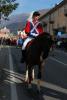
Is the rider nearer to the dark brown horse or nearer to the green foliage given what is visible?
the dark brown horse

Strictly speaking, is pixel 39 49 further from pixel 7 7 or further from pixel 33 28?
pixel 7 7

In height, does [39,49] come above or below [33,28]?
below

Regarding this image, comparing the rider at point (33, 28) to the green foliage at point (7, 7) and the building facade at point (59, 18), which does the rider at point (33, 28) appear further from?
the building facade at point (59, 18)

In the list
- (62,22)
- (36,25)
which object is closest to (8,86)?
(36,25)

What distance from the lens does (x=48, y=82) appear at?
14.6 meters

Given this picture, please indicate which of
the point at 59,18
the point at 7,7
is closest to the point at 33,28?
the point at 7,7

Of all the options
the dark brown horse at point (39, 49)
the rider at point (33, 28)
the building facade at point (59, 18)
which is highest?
the rider at point (33, 28)

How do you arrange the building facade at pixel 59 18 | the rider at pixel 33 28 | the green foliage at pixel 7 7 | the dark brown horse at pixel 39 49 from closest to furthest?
the dark brown horse at pixel 39 49 → the rider at pixel 33 28 → the green foliage at pixel 7 7 → the building facade at pixel 59 18

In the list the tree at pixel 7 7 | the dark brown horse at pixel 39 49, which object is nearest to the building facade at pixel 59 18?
the tree at pixel 7 7

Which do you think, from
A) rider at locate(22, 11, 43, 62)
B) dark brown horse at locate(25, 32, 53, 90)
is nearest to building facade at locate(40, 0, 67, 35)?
rider at locate(22, 11, 43, 62)

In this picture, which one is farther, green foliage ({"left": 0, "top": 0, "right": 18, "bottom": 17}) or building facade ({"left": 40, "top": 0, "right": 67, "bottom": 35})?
building facade ({"left": 40, "top": 0, "right": 67, "bottom": 35})

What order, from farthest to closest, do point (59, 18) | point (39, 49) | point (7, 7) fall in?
point (59, 18), point (7, 7), point (39, 49)

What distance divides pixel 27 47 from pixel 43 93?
4.49 ft

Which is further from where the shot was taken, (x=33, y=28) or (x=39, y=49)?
(x=33, y=28)
